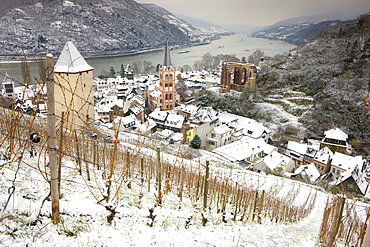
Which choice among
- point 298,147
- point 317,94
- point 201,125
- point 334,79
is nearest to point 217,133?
point 201,125

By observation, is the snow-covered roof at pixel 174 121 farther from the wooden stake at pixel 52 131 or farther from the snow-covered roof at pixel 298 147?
the wooden stake at pixel 52 131

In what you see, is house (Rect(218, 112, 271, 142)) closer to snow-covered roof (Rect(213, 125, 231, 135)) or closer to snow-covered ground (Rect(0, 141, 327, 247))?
snow-covered roof (Rect(213, 125, 231, 135))

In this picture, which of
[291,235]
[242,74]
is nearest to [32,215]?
[291,235]

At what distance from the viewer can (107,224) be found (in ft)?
11.9

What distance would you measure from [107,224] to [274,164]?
15243mm

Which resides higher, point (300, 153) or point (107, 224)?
point (107, 224)

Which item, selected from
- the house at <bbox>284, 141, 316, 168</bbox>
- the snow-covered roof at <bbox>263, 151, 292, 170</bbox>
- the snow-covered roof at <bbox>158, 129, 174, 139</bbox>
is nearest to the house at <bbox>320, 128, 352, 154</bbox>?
the house at <bbox>284, 141, 316, 168</bbox>

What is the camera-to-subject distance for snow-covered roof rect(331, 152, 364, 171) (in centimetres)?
1679

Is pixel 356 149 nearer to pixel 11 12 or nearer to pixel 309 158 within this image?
pixel 309 158

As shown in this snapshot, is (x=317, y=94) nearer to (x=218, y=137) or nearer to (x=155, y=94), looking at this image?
(x=218, y=137)

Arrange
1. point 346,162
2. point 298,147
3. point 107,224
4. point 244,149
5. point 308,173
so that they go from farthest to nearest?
point 298,147, point 244,149, point 346,162, point 308,173, point 107,224

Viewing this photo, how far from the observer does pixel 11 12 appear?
69562mm

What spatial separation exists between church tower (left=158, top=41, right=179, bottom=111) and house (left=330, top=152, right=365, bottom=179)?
16731mm

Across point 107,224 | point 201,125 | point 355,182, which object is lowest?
point 355,182
